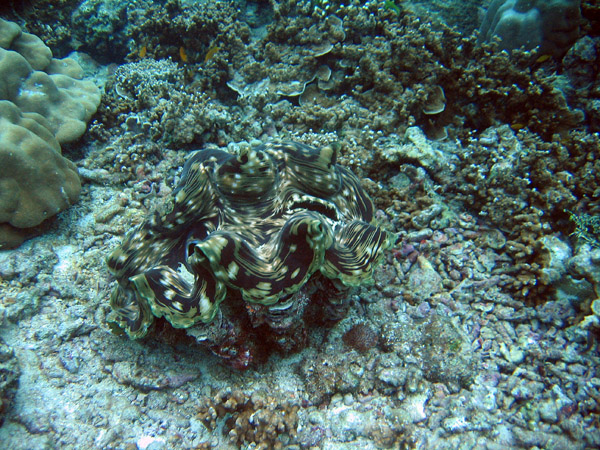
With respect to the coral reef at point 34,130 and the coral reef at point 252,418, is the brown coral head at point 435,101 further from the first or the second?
the coral reef at point 34,130

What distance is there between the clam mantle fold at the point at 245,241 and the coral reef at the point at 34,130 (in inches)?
57.7

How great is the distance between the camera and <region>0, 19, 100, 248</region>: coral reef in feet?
10.8

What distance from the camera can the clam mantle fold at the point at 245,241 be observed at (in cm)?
238

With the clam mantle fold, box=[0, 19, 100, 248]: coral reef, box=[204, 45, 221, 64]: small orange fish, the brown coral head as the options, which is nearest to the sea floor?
box=[0, 19, 100, 248]: coral reef

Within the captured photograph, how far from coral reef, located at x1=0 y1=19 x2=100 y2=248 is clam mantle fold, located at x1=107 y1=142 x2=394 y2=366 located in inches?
57.7

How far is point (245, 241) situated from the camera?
2.51 metres

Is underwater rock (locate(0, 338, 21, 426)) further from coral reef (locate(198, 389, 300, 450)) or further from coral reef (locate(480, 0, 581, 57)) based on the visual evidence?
coral reef (locate(480, 0, 581, 57))

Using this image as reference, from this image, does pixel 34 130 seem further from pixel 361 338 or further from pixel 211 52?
pixel 361 338

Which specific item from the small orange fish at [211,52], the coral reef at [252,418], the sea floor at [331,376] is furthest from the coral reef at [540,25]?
the coral reef at [252,418]

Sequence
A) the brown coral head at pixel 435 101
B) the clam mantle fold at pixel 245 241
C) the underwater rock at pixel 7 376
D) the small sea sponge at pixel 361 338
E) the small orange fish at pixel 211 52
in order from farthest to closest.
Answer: the small orange fish at pixel 211 52, the brown coral head at pixel 435 101, the small sea sponge at pixel 361 338, the underwater rock at pixel 7 376, the clam mantle fold at pixel 245 241

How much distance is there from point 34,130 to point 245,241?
320cm

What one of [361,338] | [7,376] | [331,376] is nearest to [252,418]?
[331,376]

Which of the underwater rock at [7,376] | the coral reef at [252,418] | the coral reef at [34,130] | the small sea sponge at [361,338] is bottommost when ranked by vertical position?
the underwater rock at [7,376]

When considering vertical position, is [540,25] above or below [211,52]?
above
